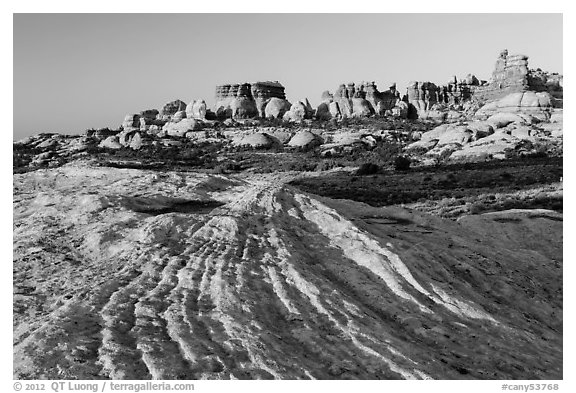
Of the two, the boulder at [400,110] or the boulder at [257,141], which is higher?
the boulder at [400,110]

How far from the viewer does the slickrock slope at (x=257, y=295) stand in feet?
19.6

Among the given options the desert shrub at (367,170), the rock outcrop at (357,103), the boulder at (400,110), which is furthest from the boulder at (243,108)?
the desert shrub at (367,170)

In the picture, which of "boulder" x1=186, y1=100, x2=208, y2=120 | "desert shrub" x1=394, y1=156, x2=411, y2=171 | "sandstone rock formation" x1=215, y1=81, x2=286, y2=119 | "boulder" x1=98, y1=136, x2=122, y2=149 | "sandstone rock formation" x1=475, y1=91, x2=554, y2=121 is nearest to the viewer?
"desert shrub" x1=394, y1=156, x2=411, y2=171

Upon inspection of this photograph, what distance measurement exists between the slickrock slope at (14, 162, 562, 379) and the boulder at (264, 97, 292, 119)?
84.7 m

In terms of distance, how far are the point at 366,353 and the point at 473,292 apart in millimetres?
3707

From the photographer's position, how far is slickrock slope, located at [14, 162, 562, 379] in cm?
597

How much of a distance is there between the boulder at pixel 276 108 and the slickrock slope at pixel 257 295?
84.7 m

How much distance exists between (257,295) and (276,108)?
91177 mm

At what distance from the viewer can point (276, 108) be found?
9656cm

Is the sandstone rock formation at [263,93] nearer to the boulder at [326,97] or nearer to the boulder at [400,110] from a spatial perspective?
the boulder at [326,97]

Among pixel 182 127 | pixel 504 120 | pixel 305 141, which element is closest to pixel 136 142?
pixel 182 127

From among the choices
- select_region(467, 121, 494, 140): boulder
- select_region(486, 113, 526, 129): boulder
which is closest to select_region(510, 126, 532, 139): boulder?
select_region(467, 121, 494, 140): boulder

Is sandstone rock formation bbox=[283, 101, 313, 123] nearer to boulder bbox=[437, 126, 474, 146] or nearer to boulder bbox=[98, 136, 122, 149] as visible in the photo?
→ boulder bbox=[98, 136, 122, 149]

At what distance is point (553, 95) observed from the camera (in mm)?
87375
